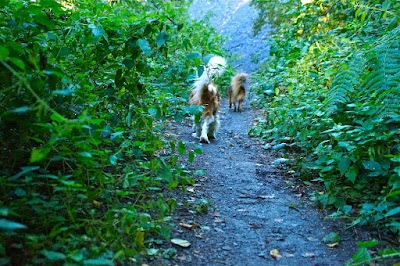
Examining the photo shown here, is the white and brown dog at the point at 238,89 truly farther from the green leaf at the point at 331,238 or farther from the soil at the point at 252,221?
the green leaf at the point at 331,238

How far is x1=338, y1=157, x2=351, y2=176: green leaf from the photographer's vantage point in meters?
2.98

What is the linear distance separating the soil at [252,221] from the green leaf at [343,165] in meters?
0.47

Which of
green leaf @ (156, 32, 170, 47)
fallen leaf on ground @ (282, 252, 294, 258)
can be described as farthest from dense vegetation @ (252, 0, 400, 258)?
green leaf @ (156, 32, 170, 47)

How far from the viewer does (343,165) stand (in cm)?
300

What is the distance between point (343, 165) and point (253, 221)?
105 cm

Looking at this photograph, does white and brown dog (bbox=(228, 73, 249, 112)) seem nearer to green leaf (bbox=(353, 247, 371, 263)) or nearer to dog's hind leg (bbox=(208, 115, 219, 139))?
dog's hind leg (bbox=(208, 115, 219, 139))

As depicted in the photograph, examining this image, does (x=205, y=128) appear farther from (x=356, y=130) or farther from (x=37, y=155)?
(x=37, y=155)

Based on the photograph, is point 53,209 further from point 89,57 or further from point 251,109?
point 251,109

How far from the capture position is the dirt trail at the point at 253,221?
2340 mm

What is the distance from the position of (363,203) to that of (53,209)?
8.75ft

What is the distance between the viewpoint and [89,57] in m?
3.08

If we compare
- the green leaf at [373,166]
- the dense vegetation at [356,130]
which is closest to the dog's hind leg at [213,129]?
the dense vegetation at [356,130]

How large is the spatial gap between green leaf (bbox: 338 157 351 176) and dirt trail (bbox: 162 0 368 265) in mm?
472

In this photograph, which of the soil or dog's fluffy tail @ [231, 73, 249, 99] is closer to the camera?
the soil
